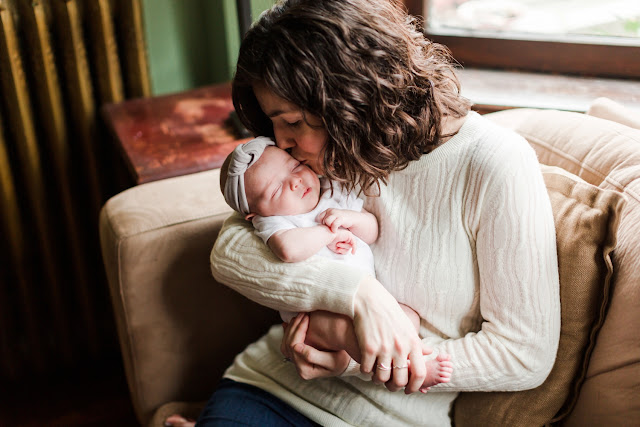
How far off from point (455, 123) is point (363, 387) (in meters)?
0.48

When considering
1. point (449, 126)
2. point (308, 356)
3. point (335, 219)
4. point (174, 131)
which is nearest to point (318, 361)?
point (308, 356)

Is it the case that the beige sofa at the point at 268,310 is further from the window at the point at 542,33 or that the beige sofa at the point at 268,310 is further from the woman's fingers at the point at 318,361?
the window at the point at 542,33

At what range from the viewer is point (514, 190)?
914 millimetres

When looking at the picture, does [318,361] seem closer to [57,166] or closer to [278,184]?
[278,184]

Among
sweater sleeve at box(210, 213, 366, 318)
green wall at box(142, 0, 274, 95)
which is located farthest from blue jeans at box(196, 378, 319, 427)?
green wall at box(142, 0, 274, 95)

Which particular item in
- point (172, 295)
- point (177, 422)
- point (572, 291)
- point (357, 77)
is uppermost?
point (357, 77)

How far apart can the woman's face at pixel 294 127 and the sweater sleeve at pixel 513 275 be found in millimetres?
251

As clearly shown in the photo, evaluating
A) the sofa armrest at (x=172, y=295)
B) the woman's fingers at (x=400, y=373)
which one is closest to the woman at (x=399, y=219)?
the woman's fingers at (x=400, y=373)

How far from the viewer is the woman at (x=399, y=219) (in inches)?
35.4

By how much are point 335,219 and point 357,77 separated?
0.24 metres

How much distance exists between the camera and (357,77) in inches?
35.2

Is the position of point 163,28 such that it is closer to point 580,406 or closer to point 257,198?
point 257,198

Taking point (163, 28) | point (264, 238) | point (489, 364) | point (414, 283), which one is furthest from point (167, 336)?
point (163, 28)

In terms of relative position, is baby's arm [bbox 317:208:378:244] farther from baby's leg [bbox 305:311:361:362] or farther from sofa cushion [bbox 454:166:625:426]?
sofa cushion [bbox 454:166:625:426]
